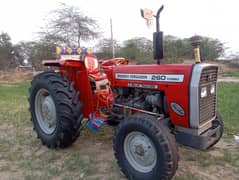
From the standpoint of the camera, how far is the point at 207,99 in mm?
2793

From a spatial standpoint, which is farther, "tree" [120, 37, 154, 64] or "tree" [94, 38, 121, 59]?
"tree" [120, 37, 154, 64]

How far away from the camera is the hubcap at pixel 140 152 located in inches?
100.0

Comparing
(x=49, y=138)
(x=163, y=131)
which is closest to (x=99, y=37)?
(x=49, y=138)

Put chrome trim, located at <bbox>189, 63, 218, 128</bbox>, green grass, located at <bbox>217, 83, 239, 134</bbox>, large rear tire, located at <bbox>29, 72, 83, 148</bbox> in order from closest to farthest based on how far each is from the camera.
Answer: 1. chrome trim, located at <bbox>189, 63, 218, 128</bbox>
2. large rear tire, located at <bbox>29, 72, 83, 148</bbox>
3. green grass, located at <bbox>217, 83, 239, 134</bbox>

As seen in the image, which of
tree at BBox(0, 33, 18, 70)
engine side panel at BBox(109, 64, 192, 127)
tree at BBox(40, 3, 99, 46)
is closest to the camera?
engine side panel at BBox(109, 64, 192, 127)

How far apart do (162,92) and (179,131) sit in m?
0.54

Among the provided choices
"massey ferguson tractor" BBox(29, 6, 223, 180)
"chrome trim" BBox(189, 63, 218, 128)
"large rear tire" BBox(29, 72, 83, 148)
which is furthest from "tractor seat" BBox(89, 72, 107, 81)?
"chrome trim" BBox(189, 63, 218, 128)

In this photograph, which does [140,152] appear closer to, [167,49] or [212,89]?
[212,89]

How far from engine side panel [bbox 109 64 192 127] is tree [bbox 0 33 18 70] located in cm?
2436

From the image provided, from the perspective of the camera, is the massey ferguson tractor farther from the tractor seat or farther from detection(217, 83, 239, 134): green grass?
detection(217, 83, 239, 134): green grass

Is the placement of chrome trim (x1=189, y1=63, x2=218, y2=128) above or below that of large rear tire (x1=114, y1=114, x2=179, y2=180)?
above

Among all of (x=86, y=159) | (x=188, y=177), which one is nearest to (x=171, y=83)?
(x=188, y=177)

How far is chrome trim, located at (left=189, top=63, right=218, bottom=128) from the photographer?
2465mm

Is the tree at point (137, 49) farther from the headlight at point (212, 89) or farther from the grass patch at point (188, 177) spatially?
the grass patch at point (188, 177)
